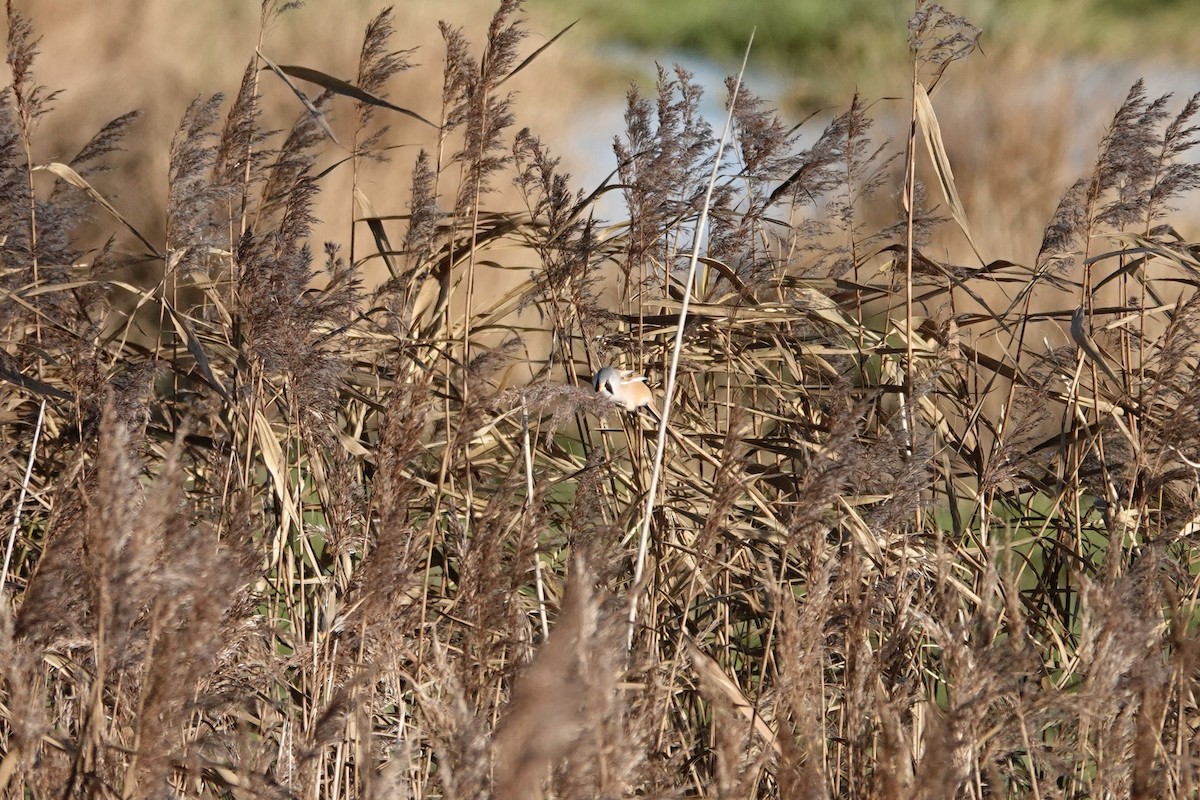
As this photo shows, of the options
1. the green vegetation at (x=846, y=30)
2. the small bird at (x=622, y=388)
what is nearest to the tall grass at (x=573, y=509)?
the small bird at (x=622, y=388)

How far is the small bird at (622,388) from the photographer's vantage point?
4.70ft

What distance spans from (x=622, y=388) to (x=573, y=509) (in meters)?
0.23

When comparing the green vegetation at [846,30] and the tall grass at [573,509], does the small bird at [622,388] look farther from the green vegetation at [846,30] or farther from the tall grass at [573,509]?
the green vegetation at [846,30]

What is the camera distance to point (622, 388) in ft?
4.85

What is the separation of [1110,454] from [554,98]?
5.38 m

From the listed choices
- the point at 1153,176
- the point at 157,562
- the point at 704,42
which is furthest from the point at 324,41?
the point at 704,42

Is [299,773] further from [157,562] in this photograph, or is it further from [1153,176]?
[1153,176]

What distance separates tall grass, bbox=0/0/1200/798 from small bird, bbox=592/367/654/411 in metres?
0.04

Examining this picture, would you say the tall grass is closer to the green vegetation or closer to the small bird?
the small bird

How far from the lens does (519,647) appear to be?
53.3 inches

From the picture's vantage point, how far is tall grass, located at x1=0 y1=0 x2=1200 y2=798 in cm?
94

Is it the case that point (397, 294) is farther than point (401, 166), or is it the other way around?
point (401, 166)

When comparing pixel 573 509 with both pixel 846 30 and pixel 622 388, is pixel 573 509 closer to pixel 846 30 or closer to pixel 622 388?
pixel 622 388

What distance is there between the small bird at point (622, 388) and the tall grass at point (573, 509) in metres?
0.04
